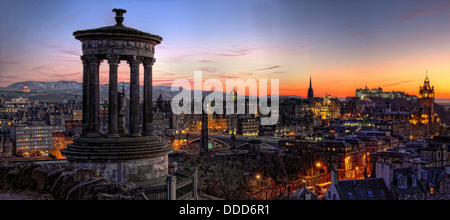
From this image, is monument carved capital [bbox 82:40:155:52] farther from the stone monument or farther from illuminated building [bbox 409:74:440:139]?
illuminated building [bbox 409:74:440:139]

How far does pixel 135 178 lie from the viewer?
19.2 m

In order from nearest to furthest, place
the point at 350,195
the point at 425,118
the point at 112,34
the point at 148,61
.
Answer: the point at 112,34
the point at 148,61
the point at 350,195
the point at 425,118

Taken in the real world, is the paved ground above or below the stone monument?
below

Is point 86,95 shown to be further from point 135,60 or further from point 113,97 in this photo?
point 135,60

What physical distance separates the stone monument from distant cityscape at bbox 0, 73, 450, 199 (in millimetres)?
4905

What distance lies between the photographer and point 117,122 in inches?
816

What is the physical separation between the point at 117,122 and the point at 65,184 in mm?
6665

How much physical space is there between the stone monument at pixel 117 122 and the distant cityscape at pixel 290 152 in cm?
491

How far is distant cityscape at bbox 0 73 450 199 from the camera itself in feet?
131

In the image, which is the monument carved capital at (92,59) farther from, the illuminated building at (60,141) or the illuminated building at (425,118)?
the illuminated building at (425,118)

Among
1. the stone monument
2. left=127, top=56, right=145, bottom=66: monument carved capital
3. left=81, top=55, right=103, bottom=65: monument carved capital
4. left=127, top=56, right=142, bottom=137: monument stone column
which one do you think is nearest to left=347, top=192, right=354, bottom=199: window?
the stone monument

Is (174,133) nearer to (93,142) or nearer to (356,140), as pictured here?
(356,140)

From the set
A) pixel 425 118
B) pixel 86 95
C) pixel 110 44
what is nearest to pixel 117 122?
pixel 86 95
